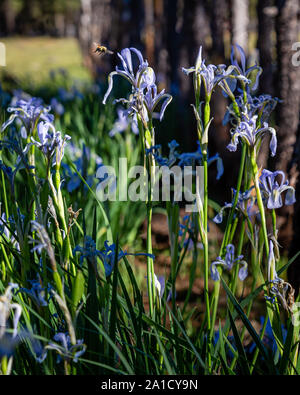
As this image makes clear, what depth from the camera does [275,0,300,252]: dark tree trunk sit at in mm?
1940

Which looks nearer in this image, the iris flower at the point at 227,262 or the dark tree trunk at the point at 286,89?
the iris flower at the point at 227,262

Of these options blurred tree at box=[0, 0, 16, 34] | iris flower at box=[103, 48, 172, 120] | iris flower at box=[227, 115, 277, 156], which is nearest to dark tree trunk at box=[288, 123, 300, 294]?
iris flower at box=[227, 115, 277, 156]

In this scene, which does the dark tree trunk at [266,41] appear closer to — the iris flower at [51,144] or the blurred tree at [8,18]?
the iris flower at [51,144]

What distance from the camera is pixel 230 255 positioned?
100 cm

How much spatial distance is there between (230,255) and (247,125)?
0.28m

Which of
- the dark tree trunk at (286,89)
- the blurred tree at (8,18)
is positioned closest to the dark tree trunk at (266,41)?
the dark tree trunk at (286,89)

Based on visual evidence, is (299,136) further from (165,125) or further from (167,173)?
(165,125)

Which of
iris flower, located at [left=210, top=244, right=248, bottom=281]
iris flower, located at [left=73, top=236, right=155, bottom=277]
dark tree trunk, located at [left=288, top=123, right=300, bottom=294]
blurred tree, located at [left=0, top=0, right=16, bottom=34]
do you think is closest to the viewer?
iris flower, located at [left=73, top=236, right=155, bottom=277]

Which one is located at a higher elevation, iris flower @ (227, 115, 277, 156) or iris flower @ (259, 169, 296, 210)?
iris flower @ (227, 115, 277, 156)

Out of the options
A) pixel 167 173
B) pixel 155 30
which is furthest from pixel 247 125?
pixel 155 30

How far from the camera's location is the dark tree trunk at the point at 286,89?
1940 mm

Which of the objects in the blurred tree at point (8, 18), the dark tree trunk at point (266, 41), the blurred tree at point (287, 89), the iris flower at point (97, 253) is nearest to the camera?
the iris flower at point (97, 253)

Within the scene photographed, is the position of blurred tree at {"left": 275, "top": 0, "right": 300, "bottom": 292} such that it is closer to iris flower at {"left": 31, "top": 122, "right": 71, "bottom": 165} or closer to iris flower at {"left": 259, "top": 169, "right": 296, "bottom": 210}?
iris flower at {"left": 259, "top": 169, "right": 296, "bottom": 210}

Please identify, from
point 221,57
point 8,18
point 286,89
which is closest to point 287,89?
point 286,89
